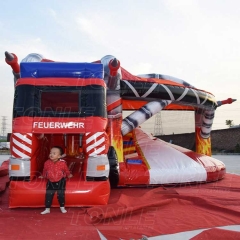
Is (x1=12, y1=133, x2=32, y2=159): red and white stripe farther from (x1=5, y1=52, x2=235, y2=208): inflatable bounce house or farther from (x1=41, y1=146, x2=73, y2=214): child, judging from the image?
(x1=41, y1=146, x2=73, y2=214): child

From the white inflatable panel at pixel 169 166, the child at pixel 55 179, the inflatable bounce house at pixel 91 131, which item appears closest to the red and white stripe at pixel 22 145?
the inflatable bounce house at pixel 91 131

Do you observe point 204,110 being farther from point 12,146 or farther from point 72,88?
point 12,146

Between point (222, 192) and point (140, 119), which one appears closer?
point (222, 192)

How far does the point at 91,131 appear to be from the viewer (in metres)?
3.72

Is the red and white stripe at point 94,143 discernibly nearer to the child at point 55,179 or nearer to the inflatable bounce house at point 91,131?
the inflatable bounce house at point 91,131

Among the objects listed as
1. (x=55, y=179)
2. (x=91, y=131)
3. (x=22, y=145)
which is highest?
(x=91, y=131)

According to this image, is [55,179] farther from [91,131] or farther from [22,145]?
[91,131]

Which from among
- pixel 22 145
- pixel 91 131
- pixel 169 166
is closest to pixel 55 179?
pixel 22 145

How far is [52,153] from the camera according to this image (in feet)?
12.0

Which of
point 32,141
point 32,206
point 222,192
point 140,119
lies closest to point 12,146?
point 32,141

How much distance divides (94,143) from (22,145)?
85 centimetres

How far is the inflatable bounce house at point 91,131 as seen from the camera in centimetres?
367

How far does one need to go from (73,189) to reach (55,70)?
1.53 metres

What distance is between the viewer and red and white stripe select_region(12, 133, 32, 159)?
3.67 m
